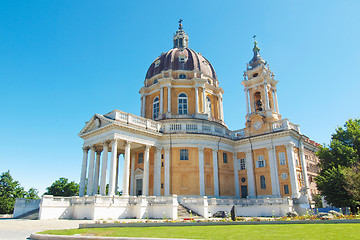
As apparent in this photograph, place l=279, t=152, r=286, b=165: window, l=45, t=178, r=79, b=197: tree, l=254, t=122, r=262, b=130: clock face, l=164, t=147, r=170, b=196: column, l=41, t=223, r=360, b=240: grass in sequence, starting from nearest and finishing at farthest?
l=41, t=223, r=360, b=240: grass
l=164, t=147, r=170, b=196: column
l=279, t=152, r=286, b=165: window
l=254, t=122, r=262, b=130: clock face
l=45, t=178, r=79, b=197: tree

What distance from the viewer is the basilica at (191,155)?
26009 mm

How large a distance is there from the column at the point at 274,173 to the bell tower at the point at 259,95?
10.3ft

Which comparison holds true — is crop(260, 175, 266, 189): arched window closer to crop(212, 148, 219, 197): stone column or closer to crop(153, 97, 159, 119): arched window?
crop(212, 148, 219, 197): stone column

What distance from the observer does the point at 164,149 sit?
107 feet

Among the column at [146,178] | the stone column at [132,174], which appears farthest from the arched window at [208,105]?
the column at [146,178]

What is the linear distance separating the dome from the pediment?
14426mm

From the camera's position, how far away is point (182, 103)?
3941 centimetres

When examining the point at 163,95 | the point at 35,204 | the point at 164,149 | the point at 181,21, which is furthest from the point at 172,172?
the point at 181,21

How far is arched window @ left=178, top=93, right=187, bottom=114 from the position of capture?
128 feet

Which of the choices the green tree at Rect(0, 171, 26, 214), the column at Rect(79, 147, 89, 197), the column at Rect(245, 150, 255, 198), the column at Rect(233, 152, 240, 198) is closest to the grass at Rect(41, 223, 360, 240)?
the column at Rect(79, 147, 89, 197)

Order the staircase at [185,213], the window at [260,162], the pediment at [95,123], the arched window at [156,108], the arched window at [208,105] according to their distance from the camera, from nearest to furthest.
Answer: the staircase at [185,213]
the pediment at [95,123]
the window at [260,162]
the arched window at [156,108]
the arched window at [208,105]

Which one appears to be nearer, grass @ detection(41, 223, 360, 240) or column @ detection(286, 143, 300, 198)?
grass @ detection(41, 223, 360, 240)

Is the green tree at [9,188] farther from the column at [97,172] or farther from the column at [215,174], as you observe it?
the column at [215,174]

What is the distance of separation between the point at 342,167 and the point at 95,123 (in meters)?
26.1
